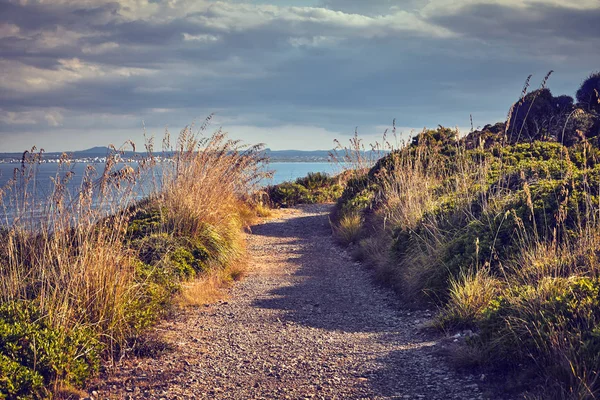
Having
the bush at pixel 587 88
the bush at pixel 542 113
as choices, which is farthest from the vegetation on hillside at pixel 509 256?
the bush at pixel 587 88

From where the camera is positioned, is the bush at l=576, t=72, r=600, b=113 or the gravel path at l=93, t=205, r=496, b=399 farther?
the bush at l=576, t=72, r=600, b=113

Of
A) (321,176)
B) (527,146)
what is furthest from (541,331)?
(321,176)

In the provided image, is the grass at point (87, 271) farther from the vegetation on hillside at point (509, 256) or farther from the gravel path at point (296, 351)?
the vegetation on hillside at point (509, 256)

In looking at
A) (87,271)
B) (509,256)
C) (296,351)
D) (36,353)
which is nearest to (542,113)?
(509,256)

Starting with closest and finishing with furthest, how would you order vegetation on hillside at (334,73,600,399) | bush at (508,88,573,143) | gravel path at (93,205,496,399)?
vegetation on hillside at (334,73,600,399), gravel path at (93,205,496,399), bush at (508,88,573,143)

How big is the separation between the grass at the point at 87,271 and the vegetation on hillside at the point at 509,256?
9.52ft

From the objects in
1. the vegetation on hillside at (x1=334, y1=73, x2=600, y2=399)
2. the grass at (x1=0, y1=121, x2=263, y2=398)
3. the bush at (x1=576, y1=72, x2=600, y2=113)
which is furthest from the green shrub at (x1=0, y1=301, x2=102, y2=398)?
the bush at (x1=576, y1=72, x2=600, y2=113)

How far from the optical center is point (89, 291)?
17.0ft

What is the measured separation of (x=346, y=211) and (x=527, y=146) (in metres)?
4.27

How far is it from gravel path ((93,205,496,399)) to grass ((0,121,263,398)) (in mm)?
347

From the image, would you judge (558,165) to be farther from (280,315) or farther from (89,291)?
(89,291)

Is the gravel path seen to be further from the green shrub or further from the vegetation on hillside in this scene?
the vegetation on hillside

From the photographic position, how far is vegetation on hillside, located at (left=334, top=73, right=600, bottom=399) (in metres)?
4.10

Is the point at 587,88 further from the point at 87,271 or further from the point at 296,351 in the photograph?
the point at 87,271
